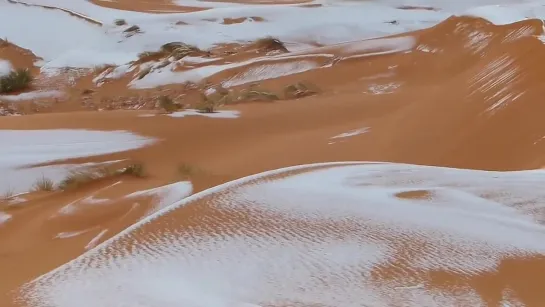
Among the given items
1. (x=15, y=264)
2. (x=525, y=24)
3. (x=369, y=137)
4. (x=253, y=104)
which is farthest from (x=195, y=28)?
(x=15, y=264)

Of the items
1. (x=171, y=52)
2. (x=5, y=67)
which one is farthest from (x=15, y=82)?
(x=171, y=52)

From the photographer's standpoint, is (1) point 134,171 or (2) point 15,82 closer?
(1) point 134,171

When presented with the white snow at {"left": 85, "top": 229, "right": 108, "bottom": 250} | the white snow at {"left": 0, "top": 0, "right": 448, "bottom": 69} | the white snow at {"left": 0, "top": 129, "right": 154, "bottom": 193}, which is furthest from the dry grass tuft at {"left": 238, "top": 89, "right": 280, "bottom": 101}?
the white snow at {"left": 85, "top": 229, "right": 108, "bottom": 250}

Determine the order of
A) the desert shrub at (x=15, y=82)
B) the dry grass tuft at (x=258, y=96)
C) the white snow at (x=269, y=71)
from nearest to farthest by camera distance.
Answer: the dry grass tuft at (x=258, y=96)
the white snow at (x=269, y=71)
the desert shrub at (x=15, y=82)

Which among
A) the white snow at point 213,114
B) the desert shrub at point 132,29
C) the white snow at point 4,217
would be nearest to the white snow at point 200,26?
the desert shrub at point 132,29

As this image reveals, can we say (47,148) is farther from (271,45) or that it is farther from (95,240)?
(271,45)

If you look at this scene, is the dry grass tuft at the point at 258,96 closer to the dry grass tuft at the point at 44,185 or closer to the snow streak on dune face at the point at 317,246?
the dry grass tuft at the point at 44,185

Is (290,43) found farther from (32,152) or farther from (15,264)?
(15,264)
